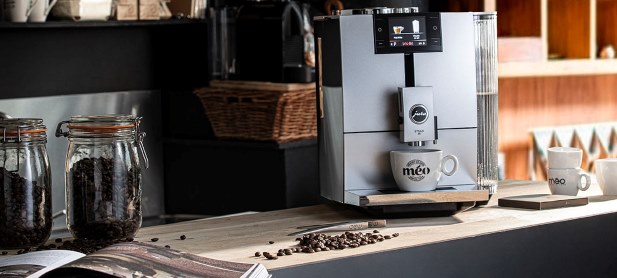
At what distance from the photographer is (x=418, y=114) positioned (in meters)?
2.33

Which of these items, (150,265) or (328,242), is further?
(328,242)

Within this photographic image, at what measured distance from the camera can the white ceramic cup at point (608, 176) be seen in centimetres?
253

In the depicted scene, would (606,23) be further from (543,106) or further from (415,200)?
(415,200)

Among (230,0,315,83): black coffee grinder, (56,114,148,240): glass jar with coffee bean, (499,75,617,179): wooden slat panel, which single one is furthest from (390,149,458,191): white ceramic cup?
(499,75,617,179): wooden slat panel

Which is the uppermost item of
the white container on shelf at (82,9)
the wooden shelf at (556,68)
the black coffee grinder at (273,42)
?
the white container on shelf at (82,9)

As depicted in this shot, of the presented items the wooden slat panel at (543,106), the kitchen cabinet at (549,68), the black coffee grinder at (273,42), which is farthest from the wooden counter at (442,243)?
the wooden slat panel at (543,106)

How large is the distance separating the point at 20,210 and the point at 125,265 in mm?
457

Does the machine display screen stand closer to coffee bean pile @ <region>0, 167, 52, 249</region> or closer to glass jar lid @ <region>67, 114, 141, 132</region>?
glass jar lid @ <region>67, 114, 141, 132</region>

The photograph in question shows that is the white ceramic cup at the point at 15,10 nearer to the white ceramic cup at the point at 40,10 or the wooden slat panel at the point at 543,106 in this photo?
the white ceramic cup at the point at 40,10

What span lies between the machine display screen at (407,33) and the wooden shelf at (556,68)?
196 centimetres

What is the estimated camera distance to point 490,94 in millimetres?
2438

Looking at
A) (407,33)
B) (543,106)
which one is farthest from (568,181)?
(543,106)

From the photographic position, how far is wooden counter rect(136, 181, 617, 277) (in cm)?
192

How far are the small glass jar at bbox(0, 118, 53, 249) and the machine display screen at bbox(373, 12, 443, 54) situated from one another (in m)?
0.77
